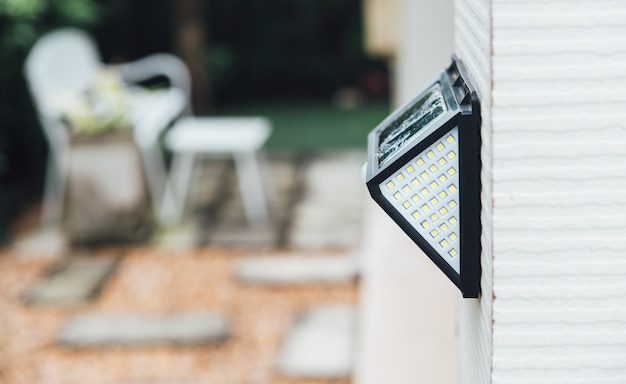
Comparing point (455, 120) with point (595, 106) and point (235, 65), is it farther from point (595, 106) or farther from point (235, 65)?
point (235, 65)

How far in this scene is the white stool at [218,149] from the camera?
507cm

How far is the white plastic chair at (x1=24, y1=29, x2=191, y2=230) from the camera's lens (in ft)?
17.0

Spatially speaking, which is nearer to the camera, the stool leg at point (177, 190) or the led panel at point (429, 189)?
the led panel at point (429, 189)

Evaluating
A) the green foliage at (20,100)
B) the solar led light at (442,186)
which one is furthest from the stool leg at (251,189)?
the solar led light at (442,186)

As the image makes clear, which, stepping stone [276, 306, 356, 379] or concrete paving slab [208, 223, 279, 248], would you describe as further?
concrete paving slab [208, 223, 279, 248]

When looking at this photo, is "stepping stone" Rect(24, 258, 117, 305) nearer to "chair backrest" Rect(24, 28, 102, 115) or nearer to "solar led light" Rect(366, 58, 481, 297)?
"chair backrest" Rect(24, 28, 102, 115)

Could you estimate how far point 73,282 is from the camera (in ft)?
14.5

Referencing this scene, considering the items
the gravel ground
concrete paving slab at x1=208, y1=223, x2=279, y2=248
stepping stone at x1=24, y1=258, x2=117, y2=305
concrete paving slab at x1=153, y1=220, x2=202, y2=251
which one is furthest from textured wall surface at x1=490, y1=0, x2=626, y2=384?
concrete paving slab at x1=153, y1=220, x2=202, y2=251

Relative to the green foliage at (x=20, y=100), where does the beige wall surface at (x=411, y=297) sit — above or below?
below

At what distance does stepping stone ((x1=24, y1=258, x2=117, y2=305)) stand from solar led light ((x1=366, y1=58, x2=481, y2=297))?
323 cm

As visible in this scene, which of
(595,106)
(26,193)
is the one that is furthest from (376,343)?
(26,193)

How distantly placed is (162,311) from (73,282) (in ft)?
1.85

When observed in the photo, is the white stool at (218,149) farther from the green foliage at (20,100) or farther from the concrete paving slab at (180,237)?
the green foliage at (20,100)

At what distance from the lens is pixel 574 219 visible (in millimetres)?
1118
